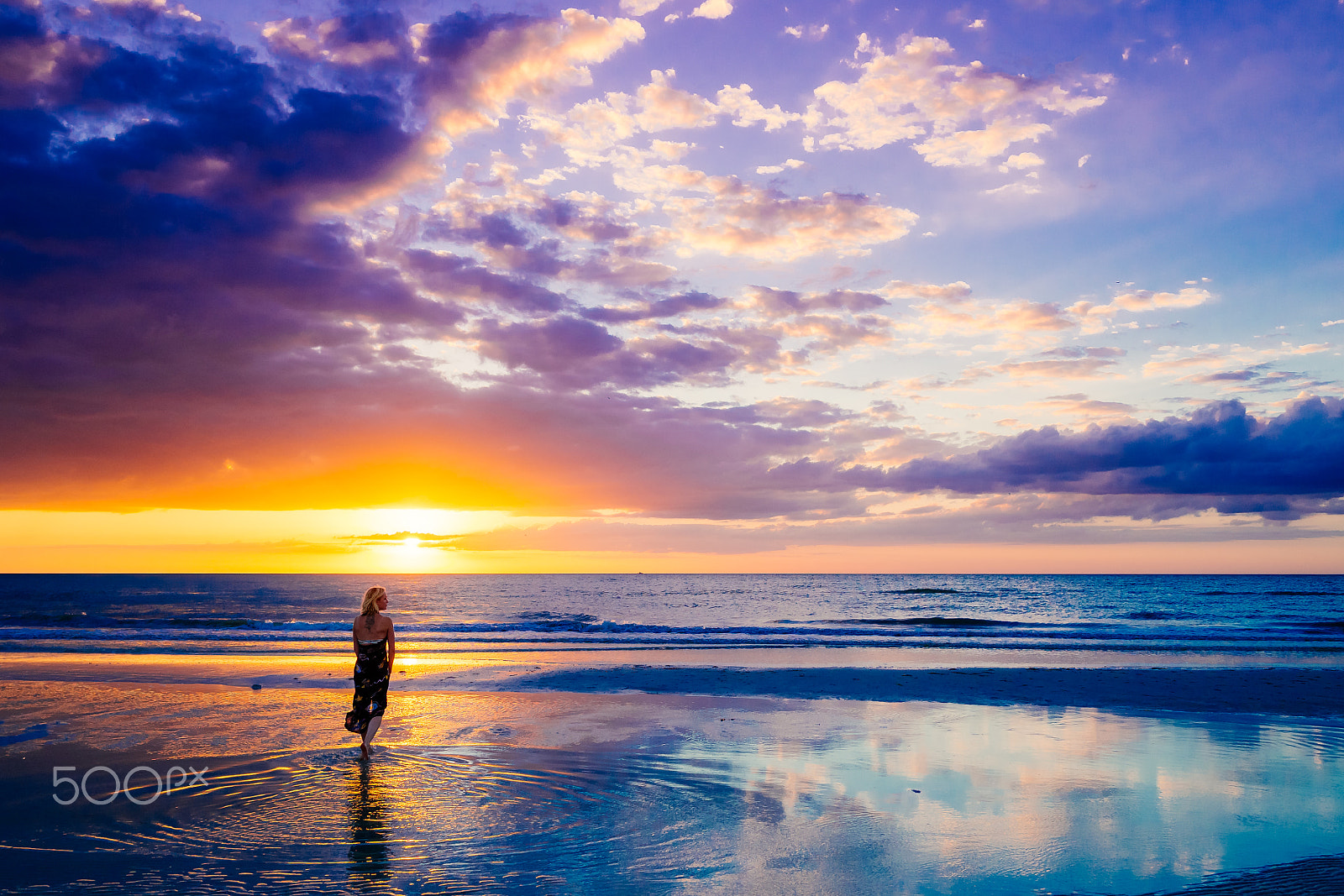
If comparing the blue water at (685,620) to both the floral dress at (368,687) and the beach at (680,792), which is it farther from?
the floral dress at (368,687)

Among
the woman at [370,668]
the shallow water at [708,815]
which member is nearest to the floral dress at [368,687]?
the woman at [370,668]

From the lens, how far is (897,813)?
7.93 meters

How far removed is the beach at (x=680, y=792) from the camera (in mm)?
6293

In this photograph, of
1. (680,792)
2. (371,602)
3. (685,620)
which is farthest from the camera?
(685,620)

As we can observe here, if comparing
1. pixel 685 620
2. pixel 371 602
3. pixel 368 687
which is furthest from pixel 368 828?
pixel 685 620

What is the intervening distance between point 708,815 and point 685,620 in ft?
154

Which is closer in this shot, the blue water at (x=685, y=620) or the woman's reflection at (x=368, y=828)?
the woman's reflection at (x=368, y=828)

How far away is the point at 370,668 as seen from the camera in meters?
10.8

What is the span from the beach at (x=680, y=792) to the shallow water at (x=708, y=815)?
4 centimetres

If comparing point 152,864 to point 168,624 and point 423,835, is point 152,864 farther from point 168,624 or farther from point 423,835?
point 168,624

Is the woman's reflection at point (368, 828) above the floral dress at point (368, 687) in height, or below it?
below

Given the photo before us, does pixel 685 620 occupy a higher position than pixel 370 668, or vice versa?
pixel 370 668

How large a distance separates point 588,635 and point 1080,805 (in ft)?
105

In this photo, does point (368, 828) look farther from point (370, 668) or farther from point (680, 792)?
point (370, 668)
